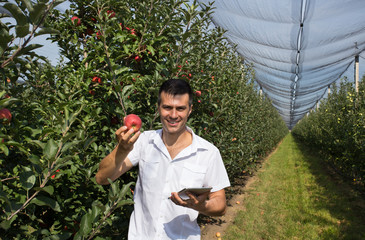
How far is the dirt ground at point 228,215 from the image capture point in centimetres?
429

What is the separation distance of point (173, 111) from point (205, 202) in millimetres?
541

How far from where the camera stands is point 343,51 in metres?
10.4

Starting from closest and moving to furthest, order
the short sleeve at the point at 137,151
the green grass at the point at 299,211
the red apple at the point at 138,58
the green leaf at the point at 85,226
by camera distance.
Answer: the green leaf at the point at 85,226, the short sleeve at the point at 137,151, the red apple at the point at 138,58, the green grass at the point at 299,211

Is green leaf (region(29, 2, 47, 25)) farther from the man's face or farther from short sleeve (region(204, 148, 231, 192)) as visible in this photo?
short sleeve (region(204, 148, 231, 192))

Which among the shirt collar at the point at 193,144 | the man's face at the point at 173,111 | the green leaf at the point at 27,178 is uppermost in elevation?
the man's face at the point at 173,111

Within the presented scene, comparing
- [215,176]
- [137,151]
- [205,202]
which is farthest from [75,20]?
[205,202]

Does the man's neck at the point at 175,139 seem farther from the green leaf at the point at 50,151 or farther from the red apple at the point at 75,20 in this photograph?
the red apple at the point at 75,20

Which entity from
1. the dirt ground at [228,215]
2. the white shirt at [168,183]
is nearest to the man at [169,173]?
the white shirt at [168,183]

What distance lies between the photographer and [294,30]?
8539 millimetres

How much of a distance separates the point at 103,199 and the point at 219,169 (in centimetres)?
95

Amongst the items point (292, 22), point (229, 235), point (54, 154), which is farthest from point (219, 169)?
point (292, 22)

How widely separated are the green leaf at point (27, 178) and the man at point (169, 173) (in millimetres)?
355

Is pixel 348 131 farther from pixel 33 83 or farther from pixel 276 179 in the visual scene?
pixel 33 83

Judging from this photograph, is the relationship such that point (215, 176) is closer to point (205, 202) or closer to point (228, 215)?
point (205, 202)
